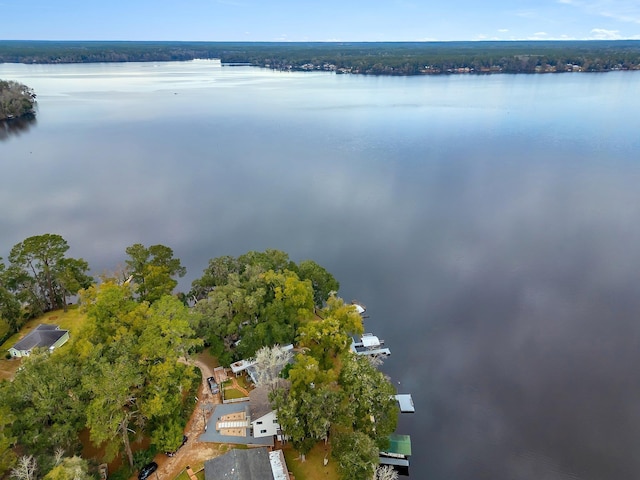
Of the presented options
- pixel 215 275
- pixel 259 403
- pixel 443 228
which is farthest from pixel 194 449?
pixel 443 228

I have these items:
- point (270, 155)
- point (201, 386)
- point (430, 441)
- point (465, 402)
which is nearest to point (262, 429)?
point (201, 386)

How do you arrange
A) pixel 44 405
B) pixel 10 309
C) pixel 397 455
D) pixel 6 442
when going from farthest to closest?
pixel 10 309 → pixel 397 455 → pixel 44 405 → pixel 6 442

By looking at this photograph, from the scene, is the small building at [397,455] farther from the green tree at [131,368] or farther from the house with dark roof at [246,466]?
the green tree at [131,368]

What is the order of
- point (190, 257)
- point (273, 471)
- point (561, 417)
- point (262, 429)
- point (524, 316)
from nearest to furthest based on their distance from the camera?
point (273, 471) < point (262, 429) < point (561, 417) < point (524, 316) < point (190, 257)

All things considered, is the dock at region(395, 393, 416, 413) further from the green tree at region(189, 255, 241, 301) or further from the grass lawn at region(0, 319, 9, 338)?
the grass lawn at region(0, 319, 9, 338)

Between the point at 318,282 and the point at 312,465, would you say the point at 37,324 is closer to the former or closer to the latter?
the point at 318,282

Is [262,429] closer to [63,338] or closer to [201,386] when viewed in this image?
[201,386]
